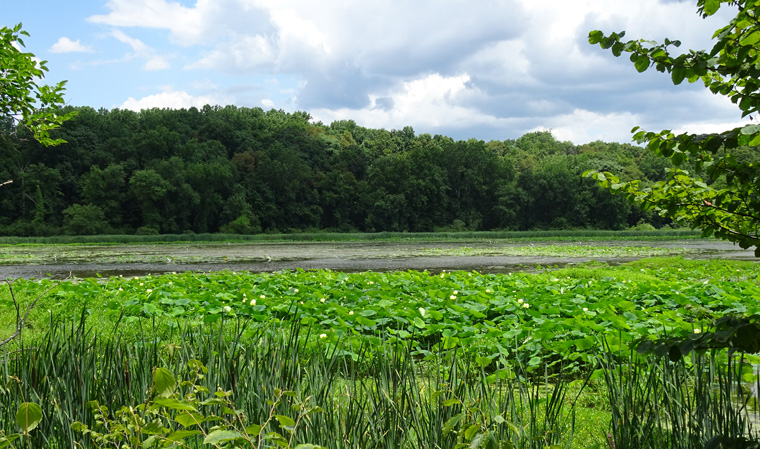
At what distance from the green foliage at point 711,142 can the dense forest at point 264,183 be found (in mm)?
46873

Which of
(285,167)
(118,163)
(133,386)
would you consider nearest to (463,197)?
(285,167)

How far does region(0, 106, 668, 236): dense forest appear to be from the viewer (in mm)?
46625

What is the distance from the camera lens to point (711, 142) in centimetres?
169

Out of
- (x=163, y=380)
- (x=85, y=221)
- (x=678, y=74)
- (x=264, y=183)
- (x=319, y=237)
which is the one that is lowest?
(x=319, y=237)

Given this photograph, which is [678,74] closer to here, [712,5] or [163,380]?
[712,5]

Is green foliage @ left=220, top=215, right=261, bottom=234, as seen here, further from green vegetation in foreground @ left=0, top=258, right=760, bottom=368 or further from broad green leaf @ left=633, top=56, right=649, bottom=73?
broad green leaf @ left=633, top=56, right=649, bottom=73

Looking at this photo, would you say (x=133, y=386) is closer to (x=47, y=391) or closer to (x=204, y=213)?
(x=47, y=391)

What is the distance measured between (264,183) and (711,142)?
54.0m

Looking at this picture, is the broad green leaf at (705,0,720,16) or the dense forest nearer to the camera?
the broad green leaf at (705,0,720,16)

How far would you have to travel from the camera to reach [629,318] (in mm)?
5219

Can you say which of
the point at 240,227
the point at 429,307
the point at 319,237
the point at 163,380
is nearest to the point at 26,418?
the point at 163,380

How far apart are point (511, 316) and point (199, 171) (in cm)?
4699

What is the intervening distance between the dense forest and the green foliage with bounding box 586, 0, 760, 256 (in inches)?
1845

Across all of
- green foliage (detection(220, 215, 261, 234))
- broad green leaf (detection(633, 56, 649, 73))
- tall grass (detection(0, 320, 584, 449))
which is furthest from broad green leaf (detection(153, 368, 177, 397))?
green foliage (detection(220, 215, 261, 234))
